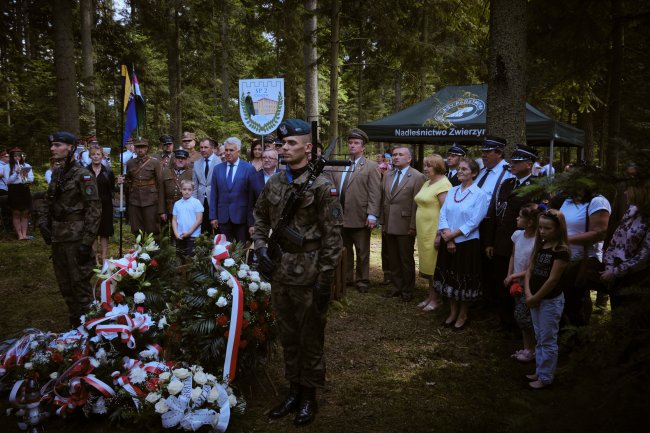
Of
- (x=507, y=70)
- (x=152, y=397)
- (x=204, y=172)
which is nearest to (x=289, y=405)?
(x=152, y=397)

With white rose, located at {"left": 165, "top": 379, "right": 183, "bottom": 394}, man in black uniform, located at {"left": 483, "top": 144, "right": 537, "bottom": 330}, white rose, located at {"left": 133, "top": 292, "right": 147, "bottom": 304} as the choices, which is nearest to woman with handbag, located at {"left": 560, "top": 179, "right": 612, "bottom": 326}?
man in black uniform, located at {"left": 483, "top": 144, "right": 537, "bottom": 330}

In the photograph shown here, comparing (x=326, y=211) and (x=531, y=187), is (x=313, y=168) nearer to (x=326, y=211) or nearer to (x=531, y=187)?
(x=326, y=211)

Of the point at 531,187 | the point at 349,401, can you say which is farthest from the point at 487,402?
the point at 531,187

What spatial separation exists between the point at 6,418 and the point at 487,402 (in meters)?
3.99

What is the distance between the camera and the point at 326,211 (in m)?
3.77

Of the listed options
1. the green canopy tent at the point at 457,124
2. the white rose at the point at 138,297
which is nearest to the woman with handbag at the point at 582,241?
the white rose at the point at 138,297

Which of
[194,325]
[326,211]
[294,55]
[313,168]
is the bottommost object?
[194,325]

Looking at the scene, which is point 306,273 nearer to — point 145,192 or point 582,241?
point 582,241

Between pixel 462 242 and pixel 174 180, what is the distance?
5.21 metres

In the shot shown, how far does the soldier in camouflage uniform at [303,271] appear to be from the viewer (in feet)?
12.3

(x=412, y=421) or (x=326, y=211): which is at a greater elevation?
(x=326, y=211)

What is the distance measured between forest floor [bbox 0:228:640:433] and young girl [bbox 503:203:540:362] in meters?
0.25

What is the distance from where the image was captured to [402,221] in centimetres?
729

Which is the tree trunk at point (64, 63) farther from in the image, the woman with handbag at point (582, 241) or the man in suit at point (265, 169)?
the woman with handbag at point (582, 241)
